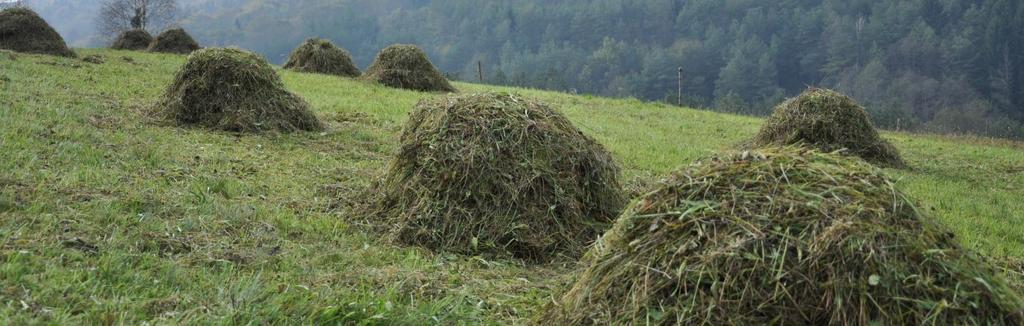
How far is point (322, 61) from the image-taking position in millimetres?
21906

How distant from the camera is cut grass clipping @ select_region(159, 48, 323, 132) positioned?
32.5 ft

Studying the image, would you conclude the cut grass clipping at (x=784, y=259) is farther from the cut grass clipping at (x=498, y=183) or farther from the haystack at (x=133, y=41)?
the haystack at (x=133, y=41)

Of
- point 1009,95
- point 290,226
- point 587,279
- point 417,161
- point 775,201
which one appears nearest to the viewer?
point 775,201

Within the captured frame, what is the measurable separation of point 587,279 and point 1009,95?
9461 centimetres

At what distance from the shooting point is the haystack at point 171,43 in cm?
2514

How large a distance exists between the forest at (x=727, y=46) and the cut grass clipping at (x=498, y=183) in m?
50.7

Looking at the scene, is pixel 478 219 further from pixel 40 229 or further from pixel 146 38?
pixel 146 38

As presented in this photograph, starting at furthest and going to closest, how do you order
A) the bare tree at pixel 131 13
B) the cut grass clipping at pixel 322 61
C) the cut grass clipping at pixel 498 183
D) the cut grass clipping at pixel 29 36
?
the bare tree at pixel 131 13 < the cut grass clipping at pixel 322 61 < the cut grass clipping at pixel 29 36 < the cut grass clipping at pixel 498 183

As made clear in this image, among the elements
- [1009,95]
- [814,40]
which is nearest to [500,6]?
[814,40]

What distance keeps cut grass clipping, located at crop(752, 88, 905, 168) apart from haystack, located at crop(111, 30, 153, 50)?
22.2 m

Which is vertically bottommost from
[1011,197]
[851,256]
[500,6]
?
[1011,197]

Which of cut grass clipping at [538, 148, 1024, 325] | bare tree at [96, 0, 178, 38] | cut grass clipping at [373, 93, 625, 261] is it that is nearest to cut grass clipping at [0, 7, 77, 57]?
cut grass clipping at [373, 93, 625, 261]

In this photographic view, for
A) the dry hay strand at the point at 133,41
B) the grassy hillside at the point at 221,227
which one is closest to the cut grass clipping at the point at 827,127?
the grassy hillside at the point at 221,227

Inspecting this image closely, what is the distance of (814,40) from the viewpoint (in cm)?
10706
